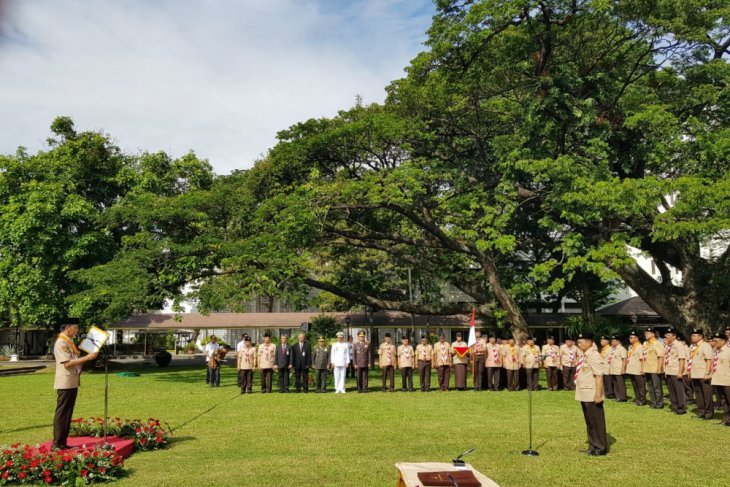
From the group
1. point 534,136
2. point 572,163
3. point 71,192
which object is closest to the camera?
point 572,163

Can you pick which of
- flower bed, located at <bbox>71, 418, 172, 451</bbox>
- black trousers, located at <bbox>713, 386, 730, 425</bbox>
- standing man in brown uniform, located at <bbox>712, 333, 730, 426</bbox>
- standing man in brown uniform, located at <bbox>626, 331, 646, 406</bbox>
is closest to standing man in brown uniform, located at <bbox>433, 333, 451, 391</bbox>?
standing man in brown uniform, located at <bbox>626, 331, 646, 406</bbox>

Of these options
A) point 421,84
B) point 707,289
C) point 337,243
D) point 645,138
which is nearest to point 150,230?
point 337,243

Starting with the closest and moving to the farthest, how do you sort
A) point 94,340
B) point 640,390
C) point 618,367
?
point 94,340, point 640,390, point 618,367

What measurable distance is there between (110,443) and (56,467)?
143cm

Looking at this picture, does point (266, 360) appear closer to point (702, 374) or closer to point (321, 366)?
point (321, 366)

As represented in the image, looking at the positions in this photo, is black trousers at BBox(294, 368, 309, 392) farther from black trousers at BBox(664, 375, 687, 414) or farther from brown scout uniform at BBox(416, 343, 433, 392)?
black trousers at BBox(664, 375, 687, 414)

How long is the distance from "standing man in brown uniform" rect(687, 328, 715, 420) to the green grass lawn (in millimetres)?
567

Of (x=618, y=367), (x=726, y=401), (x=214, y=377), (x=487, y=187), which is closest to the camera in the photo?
(x=726, y=401)

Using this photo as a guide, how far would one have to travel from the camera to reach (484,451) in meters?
8.98

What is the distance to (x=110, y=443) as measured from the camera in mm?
8773

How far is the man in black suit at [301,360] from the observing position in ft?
58.7

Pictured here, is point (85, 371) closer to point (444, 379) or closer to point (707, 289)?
point (444, 379)

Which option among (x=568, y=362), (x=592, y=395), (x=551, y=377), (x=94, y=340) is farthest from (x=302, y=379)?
(x=592, y=395)

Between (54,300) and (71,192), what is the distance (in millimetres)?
4975
